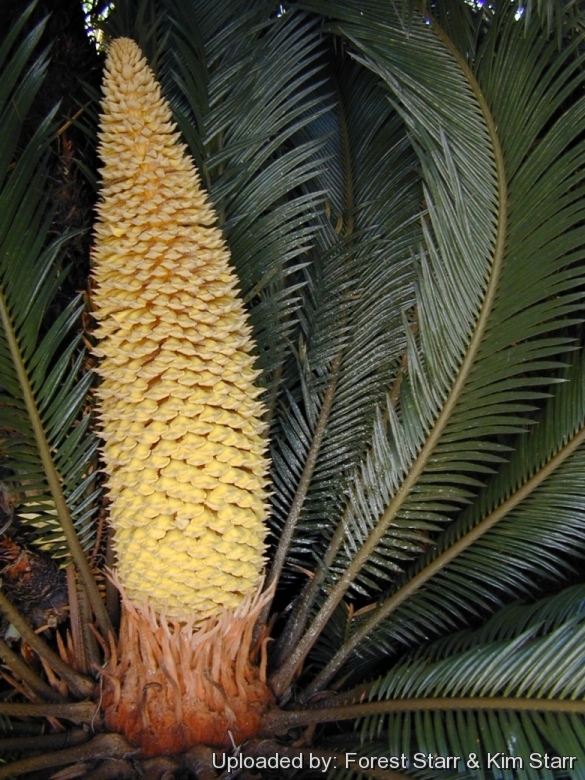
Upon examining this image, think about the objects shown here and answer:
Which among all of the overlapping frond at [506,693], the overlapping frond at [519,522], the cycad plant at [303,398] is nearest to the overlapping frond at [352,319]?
the cycad plant at [303,398]

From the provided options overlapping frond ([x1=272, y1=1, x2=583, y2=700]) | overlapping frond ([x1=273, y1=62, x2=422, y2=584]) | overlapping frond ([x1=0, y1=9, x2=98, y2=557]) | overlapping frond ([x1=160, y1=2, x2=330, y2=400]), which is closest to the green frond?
overlapping frond ([x1=0, y1=9, x2=98, y2=557])

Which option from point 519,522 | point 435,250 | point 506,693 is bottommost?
point 506,693

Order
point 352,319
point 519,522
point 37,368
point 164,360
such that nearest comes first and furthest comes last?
point 164,360
point 37,368
point 519,522
point 352,319

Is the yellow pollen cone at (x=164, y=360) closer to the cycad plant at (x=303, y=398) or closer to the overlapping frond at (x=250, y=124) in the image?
the cycad plant at (x=303, y=398)

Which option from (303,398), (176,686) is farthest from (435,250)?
(176,686)

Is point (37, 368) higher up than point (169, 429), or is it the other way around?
point (37, 368)

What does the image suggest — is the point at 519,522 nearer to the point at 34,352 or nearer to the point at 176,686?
the point at 176,686

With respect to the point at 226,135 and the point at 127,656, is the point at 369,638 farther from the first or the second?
the point at 226,135
